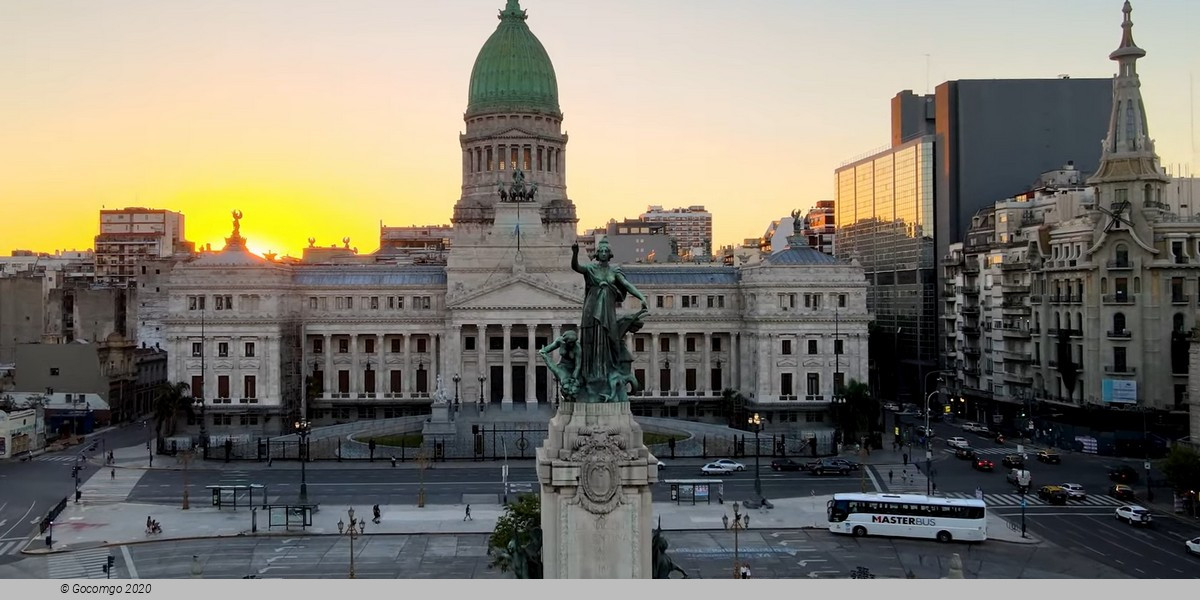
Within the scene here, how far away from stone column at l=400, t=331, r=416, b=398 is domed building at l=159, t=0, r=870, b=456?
18cm

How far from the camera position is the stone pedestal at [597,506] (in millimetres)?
31047

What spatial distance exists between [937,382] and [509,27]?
241ft

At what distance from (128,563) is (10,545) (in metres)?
10.5

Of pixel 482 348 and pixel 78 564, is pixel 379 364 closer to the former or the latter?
pixel 482 348

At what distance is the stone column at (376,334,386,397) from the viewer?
122m

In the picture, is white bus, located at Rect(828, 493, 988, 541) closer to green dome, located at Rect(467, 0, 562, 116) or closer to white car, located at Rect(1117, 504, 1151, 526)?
white car, located at Rect(1117, 504, 1151, 526)

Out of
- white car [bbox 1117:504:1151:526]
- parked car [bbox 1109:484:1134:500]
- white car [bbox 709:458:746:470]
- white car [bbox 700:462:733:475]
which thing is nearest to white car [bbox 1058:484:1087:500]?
parked car [bbox 1109:484:1134:500]

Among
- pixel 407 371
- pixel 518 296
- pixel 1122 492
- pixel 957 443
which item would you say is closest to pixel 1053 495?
pixel 1122 492

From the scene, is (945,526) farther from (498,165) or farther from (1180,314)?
(498,165)

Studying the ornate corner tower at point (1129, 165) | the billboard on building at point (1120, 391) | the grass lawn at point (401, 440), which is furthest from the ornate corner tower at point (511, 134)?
the billboard on building at point (1120, 391)

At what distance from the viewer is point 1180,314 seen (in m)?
98.4

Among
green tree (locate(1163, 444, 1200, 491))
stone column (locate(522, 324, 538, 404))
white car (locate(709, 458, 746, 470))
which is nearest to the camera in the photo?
green tree (locate(1163, 444, 1200, 491))

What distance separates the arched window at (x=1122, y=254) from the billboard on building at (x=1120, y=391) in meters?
11.0

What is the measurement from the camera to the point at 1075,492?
255 ft
